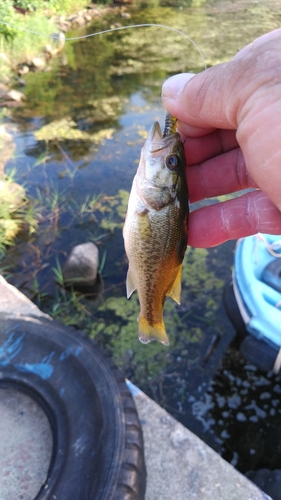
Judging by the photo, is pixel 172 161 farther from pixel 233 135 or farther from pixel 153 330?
pixel 153 330

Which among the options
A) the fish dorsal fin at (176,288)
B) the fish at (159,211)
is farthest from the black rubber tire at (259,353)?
the fish at (159,211)

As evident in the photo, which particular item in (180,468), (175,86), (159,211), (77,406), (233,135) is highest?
(175,86)

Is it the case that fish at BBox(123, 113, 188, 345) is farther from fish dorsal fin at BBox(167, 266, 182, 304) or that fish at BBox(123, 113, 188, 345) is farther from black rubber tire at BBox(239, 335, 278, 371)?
black rubber tire at BBox(239, 335, 278, 371)

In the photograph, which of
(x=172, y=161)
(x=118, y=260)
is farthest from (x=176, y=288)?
(x=118, y=260)

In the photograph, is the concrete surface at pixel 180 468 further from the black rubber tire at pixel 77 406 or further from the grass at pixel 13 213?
the grass at pixel 13 213

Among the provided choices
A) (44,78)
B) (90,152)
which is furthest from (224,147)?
(44,78)

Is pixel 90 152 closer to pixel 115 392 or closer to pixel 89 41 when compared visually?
pixel 115 392
